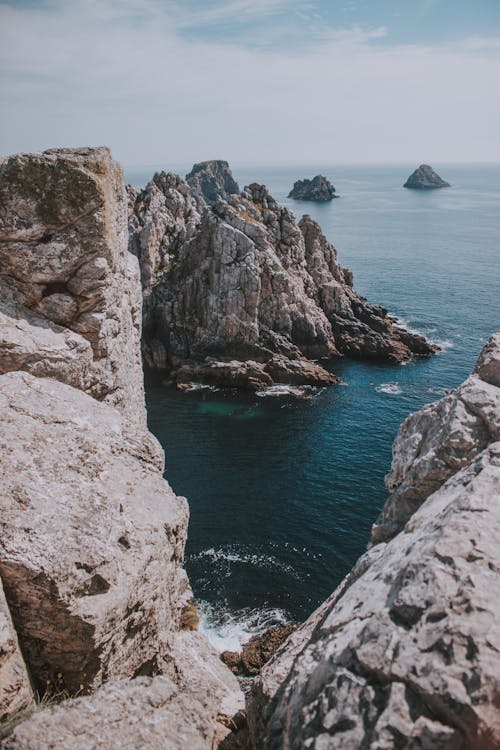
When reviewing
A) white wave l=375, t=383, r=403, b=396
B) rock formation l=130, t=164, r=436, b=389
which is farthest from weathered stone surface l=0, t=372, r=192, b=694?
rock formation l=130, t=164, r=436, b=389

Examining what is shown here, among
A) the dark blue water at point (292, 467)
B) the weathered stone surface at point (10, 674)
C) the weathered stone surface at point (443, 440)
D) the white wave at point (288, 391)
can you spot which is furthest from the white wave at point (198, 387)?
the weathered stone surface at point (10, 674)

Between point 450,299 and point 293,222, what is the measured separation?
40.0 metres

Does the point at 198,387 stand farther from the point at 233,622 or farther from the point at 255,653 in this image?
the point at 255,653

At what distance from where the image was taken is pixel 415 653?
7867 mm

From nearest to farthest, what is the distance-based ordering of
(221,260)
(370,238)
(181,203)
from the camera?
(221,260) → (181,203) → (370,238)

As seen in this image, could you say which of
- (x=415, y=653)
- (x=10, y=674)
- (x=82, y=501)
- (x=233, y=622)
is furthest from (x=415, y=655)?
(x=233, y=622)

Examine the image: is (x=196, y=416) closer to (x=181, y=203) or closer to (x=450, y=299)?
(x=181, y=203)

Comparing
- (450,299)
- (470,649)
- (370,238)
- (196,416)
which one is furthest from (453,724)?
(370,238)

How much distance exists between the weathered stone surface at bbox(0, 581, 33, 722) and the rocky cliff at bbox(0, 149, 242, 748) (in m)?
0.03

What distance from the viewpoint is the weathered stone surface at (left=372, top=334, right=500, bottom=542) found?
13.1m

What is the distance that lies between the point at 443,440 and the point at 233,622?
27824mm

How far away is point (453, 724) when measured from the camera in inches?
282

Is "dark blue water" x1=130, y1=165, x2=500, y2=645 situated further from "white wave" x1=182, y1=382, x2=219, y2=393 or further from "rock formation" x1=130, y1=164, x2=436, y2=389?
"rock formation" x1=130, y1=164, x2=436, y2=389

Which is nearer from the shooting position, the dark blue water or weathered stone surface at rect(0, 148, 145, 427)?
weathered stone surface at rect(0, 148, 145, 427)
